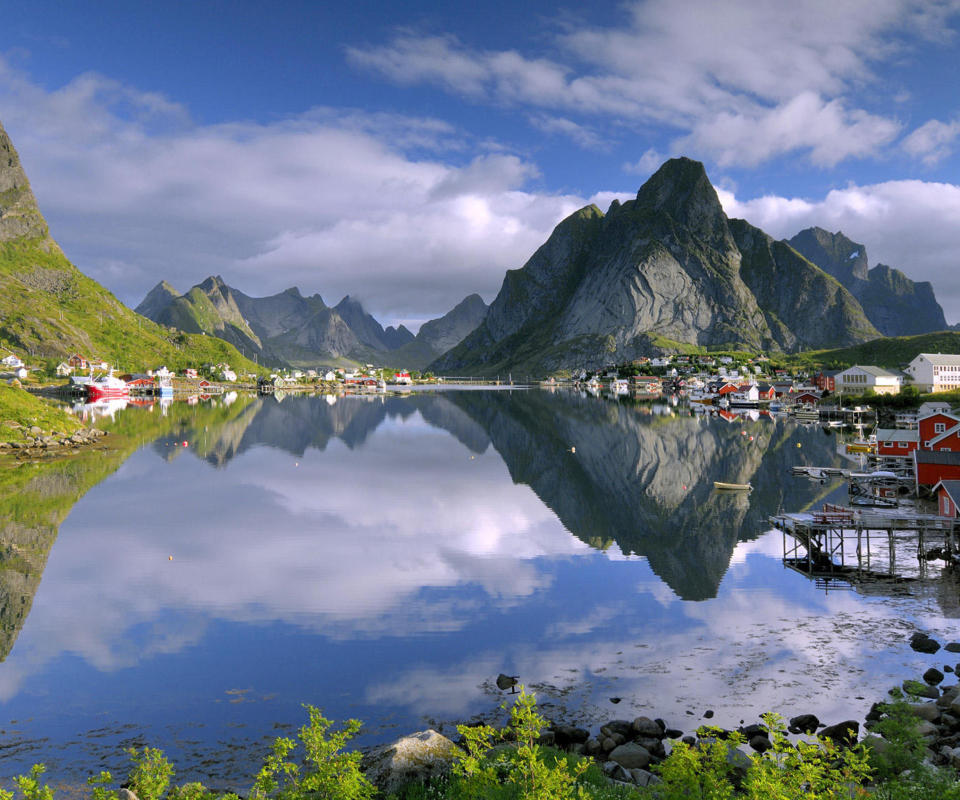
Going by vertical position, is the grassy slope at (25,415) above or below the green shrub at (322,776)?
above

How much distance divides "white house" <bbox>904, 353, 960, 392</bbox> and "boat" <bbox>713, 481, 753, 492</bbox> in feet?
348

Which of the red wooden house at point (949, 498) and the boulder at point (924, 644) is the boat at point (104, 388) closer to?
the red wooden house at point (949, 498)

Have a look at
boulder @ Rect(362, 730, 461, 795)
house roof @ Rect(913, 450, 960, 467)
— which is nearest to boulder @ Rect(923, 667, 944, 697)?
boulder @ Rect(362, 730, 461, 795)

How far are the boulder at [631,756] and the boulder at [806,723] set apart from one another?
4.95 m

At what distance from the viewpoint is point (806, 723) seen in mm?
17172

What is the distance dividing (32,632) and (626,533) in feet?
101

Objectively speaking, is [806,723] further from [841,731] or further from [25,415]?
[25,415]

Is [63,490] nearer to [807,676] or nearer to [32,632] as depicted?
[32,632]

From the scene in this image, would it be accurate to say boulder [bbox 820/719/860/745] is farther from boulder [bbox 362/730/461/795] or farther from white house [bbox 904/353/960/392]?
Result: white house [bbox 904/353/960/392]

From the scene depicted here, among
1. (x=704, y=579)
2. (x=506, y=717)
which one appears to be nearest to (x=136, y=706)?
(x=506, y=717)

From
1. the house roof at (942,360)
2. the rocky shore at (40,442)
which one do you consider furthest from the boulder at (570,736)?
the house roof at (942,360)

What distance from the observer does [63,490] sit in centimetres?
4972

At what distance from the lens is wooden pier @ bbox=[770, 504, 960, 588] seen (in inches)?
1250

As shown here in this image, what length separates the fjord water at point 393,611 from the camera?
18.2 metres
